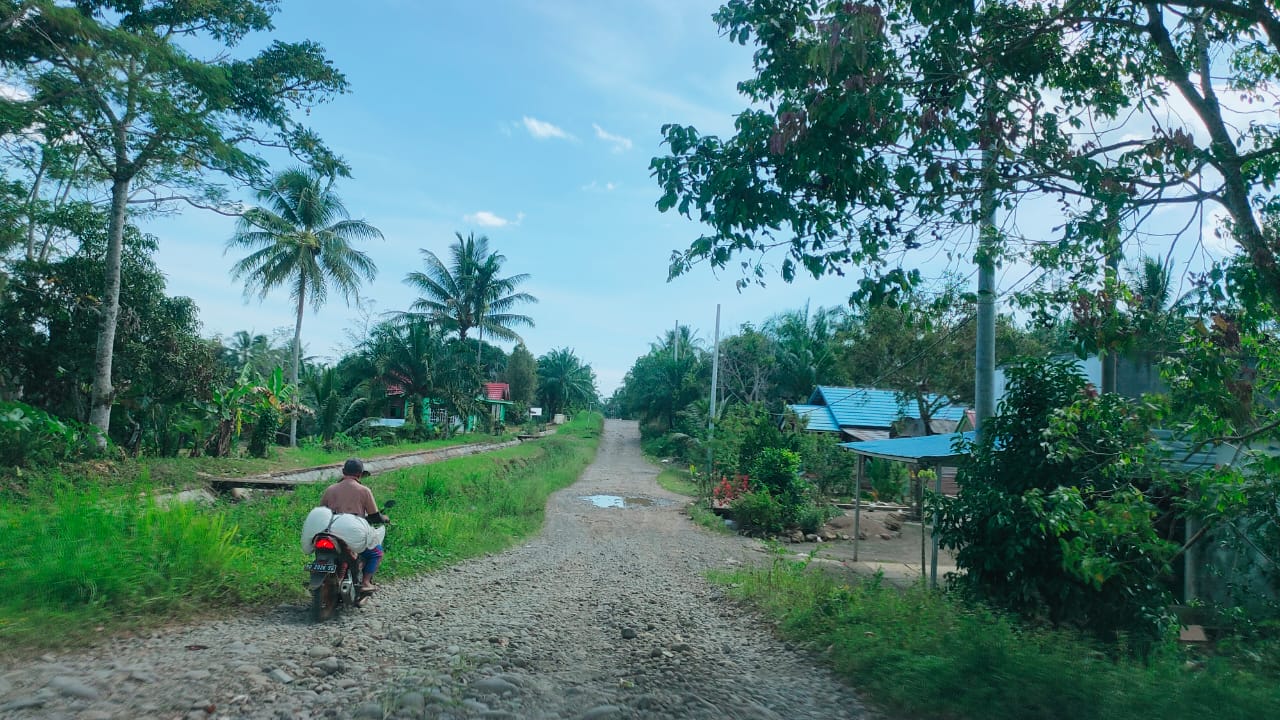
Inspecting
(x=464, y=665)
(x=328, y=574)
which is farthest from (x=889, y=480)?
(x=464, y=665)

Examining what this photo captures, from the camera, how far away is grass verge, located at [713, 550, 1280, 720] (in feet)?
12.4

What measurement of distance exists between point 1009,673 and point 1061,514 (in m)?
1.52

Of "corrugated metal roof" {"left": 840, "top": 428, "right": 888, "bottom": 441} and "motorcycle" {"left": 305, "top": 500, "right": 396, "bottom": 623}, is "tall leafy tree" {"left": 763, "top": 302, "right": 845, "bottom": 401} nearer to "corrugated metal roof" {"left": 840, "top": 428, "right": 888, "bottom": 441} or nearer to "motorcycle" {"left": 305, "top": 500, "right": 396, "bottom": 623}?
"corrugated metal roof" {"left": 840, "top": 428, "right": 888, "bottom": 441}

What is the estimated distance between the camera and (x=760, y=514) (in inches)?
593

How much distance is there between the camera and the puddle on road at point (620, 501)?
18.8 meters

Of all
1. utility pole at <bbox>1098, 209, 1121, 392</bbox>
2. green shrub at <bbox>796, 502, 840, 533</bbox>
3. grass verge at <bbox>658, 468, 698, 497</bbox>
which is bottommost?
grass verge at <bbox>658, 468, 698, 497</bbox>

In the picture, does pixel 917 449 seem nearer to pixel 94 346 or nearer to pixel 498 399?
pixel 94 346

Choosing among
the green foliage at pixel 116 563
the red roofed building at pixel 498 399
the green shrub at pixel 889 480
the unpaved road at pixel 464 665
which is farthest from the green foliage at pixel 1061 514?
the red roofed building at pixel 498 399

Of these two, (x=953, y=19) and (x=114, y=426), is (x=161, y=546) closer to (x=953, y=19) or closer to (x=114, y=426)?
(x=953, y=19)

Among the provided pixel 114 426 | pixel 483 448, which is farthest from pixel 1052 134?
pixel 483 448

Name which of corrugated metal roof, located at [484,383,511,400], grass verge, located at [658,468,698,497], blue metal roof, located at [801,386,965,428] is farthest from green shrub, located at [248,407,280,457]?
corrugated metal roof, located at [484,383,511,400]

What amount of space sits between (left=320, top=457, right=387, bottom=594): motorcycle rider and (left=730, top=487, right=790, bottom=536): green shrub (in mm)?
9625

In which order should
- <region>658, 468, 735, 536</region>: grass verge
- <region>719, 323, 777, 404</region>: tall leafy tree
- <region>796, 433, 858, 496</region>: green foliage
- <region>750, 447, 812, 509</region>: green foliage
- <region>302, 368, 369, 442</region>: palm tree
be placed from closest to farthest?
1. <region>658, 468, 735, 536</region>: grass verge
2. <region>750, 447, 812, 509</region>: green foliage
3. <region>796, 433, 858, 496</region>: green foliage
4. <region>302, 368, 369, 442</region>: palm tree
5. <region>719, 323, 777, 404</region>: tall leafy tree

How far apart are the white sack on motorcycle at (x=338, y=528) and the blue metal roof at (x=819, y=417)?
68.7 feet
